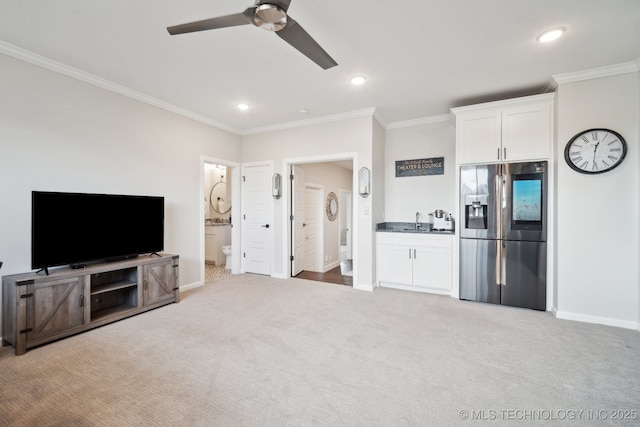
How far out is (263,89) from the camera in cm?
352

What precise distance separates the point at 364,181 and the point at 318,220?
7.77ft

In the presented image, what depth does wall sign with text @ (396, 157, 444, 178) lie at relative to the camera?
456cm

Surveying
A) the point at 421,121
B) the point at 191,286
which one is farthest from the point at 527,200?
the point at 191,286

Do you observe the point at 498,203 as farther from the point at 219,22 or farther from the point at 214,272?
the point at 214,272

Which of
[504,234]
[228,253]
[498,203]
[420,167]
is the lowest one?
[228,253]

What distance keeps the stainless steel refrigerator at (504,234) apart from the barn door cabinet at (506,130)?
0.48 ft

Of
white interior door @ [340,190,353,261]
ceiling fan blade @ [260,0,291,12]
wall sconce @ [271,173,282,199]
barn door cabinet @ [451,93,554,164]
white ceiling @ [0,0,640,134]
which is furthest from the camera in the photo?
white interior door @ [340,190,353,261]

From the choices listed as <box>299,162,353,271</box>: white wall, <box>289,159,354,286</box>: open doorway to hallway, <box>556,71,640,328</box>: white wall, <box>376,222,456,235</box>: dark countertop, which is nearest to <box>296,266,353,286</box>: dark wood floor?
<box>289,159,354,286</box>: open doorway to hallway

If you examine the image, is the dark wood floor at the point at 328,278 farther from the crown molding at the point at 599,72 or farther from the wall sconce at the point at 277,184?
the crown molding at the point at 599,72

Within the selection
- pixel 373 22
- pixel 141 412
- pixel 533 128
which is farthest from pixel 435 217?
pixel 141 412

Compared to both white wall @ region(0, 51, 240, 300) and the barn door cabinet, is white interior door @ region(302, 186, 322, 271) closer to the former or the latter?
white wall @ region(0, 51, 240, 300)

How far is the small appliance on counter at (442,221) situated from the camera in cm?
440

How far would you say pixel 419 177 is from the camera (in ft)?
15.4

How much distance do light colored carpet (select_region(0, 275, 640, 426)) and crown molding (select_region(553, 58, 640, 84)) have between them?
2712 mm
